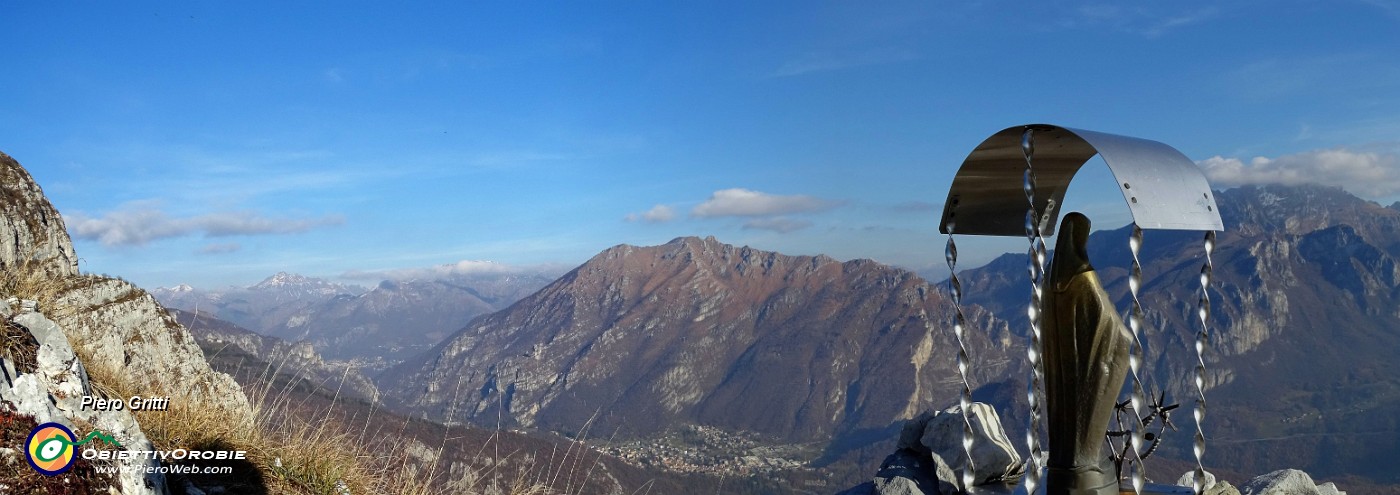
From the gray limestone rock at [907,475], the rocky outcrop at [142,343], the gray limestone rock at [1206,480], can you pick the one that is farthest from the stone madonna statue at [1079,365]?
the rocky outcrop at [142,343]

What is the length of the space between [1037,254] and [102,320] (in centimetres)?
1280

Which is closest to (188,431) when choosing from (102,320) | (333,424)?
(333,424)

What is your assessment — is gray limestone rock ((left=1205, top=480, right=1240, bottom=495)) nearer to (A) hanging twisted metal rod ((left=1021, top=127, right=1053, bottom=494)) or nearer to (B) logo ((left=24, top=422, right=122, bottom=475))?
(A) hanging twisted metal rod ((left=1021, top=127, right=1053, bottom=494))

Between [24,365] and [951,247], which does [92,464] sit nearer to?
[24,365]

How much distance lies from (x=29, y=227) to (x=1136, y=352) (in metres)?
17.9

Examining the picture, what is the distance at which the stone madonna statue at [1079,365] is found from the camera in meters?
8.58

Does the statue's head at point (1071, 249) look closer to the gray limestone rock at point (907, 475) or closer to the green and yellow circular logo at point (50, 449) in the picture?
Result: the gray limestone rock at point (907, 475)

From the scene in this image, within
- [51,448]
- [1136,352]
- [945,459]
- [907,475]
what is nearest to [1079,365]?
[1136,352]

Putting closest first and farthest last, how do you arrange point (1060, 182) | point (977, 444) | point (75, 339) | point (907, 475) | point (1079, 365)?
point (1079, 365) → point (75, 339) → point (1060, 182) → point (977, 444) → point (907, 475)

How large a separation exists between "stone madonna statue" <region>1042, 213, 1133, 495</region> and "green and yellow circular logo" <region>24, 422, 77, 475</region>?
8.93 meters

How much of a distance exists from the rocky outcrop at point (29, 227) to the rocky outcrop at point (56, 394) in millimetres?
6209

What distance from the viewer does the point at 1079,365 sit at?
8703 mm

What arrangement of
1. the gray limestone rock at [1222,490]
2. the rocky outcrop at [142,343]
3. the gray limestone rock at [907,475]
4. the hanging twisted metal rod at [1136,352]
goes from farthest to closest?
1. the gray limestone rock at [907,475]
2. the gray limestone rock at [1222,490]
3. the rocky outcrop at [142,343]
4. the hanging twisted metal rod at [1136,352]

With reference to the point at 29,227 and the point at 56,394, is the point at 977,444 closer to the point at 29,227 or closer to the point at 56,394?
the point at 56,394
